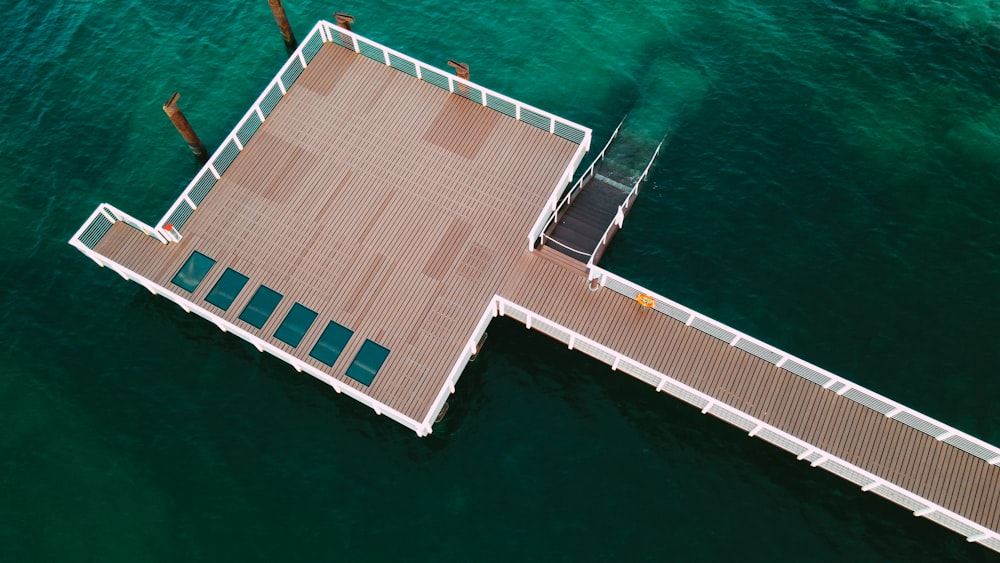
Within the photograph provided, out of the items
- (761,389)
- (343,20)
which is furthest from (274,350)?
(761,389)

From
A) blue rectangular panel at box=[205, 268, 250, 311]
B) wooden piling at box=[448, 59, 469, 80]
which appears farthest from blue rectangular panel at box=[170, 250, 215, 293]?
wooden piling at box=[448, 59, 469, 80]

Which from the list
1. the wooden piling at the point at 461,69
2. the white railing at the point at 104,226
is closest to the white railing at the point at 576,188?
the wooden piling at the point at 461,69

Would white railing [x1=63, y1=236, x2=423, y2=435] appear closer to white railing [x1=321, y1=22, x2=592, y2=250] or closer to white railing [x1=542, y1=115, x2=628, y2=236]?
white railing [x1=321, y1=22, x2=592, y2=250]

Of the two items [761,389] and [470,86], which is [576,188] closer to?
[470,86]

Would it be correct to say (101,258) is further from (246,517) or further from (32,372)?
(246,517)

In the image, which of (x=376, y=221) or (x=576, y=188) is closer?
(x=376, y=221)

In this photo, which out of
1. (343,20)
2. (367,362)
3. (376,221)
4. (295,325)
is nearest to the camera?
(367,362)
